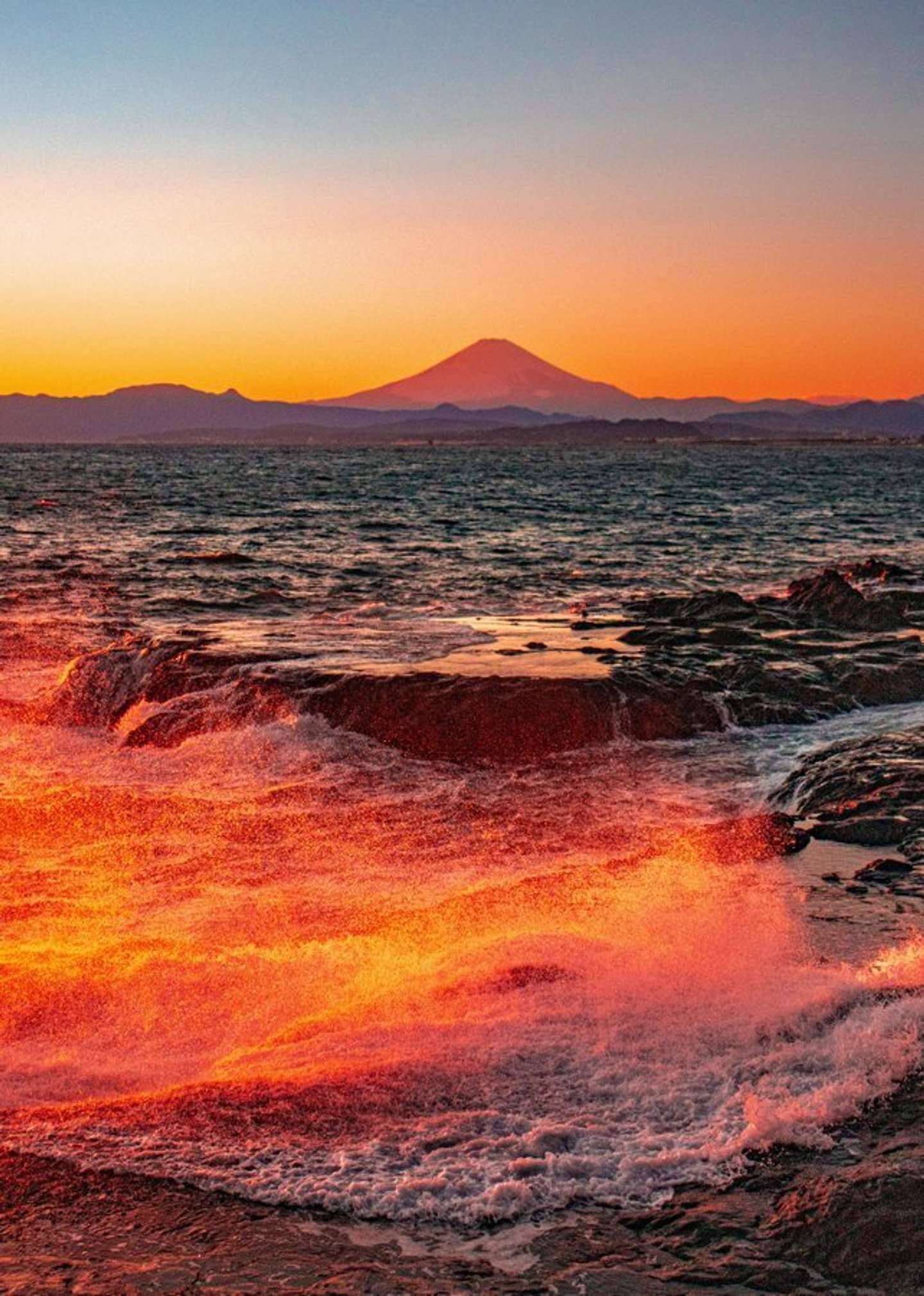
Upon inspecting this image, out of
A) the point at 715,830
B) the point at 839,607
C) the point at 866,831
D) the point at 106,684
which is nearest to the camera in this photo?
the point at 866,831

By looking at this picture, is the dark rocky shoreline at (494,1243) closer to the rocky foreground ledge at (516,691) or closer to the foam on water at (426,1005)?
the foam on water at (426,1005)

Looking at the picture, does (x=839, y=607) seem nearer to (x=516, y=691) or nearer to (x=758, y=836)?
(x=516, y=691)

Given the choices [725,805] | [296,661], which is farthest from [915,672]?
[296,661]

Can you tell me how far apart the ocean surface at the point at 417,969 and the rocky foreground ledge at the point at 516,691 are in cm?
37

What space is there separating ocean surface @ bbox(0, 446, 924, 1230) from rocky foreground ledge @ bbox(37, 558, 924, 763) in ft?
1.22

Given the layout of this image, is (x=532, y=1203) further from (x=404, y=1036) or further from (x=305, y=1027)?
(x=305, y=1027)

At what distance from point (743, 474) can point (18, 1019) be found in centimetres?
11258

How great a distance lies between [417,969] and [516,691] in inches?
282

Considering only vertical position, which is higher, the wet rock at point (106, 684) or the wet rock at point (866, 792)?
the wet rock at point (106, 684)

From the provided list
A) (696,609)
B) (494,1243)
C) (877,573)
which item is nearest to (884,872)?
(494,1243)

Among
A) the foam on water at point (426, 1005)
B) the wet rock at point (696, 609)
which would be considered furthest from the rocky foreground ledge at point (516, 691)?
the foam on water at point (426, 1005)

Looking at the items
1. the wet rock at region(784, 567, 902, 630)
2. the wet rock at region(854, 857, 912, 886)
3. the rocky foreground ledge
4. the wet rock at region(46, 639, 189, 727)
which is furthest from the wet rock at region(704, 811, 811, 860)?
the wet rock at region(784, 567, 902, 630)

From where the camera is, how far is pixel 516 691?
14453 mm

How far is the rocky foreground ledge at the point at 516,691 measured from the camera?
1389cm
